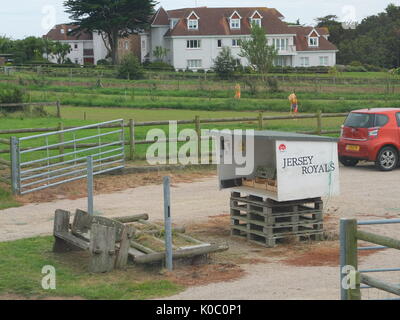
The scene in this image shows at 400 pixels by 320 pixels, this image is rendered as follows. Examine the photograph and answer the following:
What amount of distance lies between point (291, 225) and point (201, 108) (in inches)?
1116

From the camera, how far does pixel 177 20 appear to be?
88750 millimetres

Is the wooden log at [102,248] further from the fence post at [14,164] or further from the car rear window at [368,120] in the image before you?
the car rear window at [368,120]

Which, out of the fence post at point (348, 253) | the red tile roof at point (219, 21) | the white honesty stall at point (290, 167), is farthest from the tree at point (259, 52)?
the fence post at point (348, 253)

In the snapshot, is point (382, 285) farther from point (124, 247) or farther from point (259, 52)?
point (259, 52)

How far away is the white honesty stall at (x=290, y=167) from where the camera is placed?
13156 mm

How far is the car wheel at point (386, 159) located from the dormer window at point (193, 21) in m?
67.7

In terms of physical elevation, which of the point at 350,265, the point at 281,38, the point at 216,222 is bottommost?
the point at 216,222

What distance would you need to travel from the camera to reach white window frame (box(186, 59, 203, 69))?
286 feet

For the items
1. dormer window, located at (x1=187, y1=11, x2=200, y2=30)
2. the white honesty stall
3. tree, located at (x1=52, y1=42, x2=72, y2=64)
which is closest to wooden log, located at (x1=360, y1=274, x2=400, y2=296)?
the white honesty stall

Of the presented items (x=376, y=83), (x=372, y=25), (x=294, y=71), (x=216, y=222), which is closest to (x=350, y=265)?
(x=216, y=222)

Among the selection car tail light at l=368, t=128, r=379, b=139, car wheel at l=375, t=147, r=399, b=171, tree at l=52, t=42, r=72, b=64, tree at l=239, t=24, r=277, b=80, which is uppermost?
tree at l=52, t=42, r=72, b=64

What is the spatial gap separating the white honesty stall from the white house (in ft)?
231

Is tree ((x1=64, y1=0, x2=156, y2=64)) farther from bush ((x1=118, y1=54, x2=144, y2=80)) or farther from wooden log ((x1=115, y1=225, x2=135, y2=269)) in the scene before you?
wooden log ((x1=115, y1=225, x2=135, y2=269))

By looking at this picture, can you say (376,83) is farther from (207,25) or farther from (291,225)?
(291,225)
